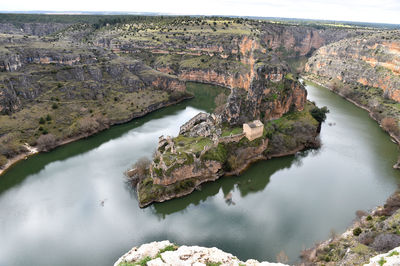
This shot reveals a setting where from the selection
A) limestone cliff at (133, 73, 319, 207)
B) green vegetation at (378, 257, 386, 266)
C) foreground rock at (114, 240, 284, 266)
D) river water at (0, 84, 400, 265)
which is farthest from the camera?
limestone cliff at (133, 73, 319, 207)

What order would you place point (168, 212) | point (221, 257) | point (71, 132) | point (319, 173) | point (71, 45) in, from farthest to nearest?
point (71, 45) → point (71, 132) → point (319, 173) → point (168, 212) → point (221, 257)

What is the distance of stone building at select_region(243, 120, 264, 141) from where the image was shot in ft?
143

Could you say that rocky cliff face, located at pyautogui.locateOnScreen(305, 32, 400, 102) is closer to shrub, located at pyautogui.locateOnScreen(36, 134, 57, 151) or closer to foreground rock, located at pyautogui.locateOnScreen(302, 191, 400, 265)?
foreground rock, located at pyautogui.locateOnScreen(302, 191, 400, 265)

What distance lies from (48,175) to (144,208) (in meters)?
20.7

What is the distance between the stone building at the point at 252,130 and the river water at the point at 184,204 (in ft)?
17.5

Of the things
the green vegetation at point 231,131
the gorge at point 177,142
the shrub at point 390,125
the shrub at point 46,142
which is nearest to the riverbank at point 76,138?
the gorge at point 177,142

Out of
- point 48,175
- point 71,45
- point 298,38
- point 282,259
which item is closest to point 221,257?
point 282,259

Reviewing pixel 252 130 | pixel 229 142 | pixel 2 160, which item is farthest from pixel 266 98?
pixel 2 160

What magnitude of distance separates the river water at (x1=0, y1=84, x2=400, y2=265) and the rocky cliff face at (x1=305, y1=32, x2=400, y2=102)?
31407mm

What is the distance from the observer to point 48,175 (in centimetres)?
4319

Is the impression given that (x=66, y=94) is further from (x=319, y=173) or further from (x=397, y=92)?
(x=397, y=92)

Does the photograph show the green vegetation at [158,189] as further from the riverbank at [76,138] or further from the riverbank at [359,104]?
the riverbank at [359,104]

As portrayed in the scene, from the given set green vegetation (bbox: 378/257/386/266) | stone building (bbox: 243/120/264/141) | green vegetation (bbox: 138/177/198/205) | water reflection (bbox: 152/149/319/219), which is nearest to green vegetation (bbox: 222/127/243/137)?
stone building (bbox: 243/120/264/141)

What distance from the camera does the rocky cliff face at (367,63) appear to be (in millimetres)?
74750
